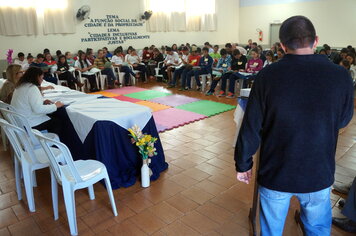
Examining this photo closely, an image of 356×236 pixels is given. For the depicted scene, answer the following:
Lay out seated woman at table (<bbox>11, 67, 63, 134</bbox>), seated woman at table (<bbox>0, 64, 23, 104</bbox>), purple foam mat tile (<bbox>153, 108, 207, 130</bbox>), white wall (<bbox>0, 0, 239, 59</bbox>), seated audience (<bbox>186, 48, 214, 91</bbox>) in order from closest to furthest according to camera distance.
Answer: seated woman at table (<bbox>11, 67, 63, 134</bbox>) → seated woman at table (<bbox>0, 64, 23, 104</bbox>) → purple foam mat tile (<bbox>153, 108, 207, 130</bbox>) → seated audience (<bbox>186, 48, 214, 91</bbox>) → white wall (<bbox>0, 0, 239, 59</bbox>)

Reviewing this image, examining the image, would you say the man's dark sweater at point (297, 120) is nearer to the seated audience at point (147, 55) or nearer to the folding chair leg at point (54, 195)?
the folding chair leg at point (54, 195)

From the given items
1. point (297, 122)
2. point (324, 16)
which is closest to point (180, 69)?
point (324, 16)

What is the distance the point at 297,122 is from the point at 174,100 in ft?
16.4

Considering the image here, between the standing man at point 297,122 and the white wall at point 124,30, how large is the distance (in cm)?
791

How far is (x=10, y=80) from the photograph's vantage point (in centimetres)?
339

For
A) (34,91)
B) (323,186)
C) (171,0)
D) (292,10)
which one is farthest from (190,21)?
(323,186)

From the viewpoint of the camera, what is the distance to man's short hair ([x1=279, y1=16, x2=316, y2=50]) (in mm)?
1079

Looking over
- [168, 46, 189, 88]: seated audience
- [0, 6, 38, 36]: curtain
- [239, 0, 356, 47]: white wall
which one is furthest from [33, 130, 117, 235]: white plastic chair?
[239, 0, 356, 47]: white wall

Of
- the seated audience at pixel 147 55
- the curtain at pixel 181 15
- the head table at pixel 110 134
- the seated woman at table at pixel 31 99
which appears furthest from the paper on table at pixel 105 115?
the curtain at pixel 181 15

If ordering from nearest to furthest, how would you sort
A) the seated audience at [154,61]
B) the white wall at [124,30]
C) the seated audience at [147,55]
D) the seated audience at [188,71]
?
the seated audience at [188,71]
the white wall at [124,30]
the seated audience at [154,61]
the seated audience at [147,55]

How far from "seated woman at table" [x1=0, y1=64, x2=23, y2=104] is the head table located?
2.86 feet

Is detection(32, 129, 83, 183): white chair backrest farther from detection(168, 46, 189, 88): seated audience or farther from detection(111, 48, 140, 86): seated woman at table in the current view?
detection(111, 48, 140, 86): seated woman at table

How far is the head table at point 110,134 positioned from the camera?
8.17 ft

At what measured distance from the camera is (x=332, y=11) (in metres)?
9.61
